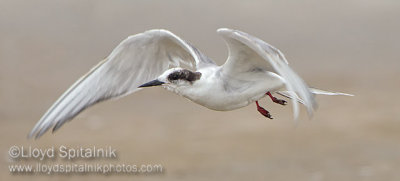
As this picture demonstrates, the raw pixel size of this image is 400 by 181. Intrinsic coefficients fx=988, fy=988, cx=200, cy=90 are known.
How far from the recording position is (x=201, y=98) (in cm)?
564

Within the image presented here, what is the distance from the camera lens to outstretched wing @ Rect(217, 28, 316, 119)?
4938 mm

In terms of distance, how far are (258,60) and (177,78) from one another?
0.47 metres

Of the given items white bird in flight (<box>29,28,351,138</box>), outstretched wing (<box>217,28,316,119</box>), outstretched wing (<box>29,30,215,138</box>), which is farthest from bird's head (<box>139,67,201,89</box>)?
outstretched wing (<box>29,30,215,138</box>)

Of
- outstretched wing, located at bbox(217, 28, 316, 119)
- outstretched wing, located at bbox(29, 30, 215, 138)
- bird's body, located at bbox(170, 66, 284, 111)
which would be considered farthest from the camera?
outstretched wing, located at bbox(29, 30, 215, 138)

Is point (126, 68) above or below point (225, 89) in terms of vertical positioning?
above

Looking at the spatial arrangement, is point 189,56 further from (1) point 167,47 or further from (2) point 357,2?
(2) point 357,2

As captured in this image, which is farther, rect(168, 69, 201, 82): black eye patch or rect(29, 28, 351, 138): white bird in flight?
rect(168, 69, 201, 82): black eye patch

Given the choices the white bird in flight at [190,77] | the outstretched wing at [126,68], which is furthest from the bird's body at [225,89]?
the outstretched wing at [126,68]

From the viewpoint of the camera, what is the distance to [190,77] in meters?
5.66

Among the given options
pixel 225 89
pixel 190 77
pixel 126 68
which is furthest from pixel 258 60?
pixel 126 68

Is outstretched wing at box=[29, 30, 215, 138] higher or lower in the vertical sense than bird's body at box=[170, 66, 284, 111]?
higher

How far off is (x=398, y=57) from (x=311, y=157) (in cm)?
539

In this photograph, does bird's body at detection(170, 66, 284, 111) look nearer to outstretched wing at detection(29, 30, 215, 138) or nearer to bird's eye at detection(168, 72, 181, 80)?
bird's eye at detection(168, 72, 181, 80)

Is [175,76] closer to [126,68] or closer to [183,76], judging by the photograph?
[183,76]
